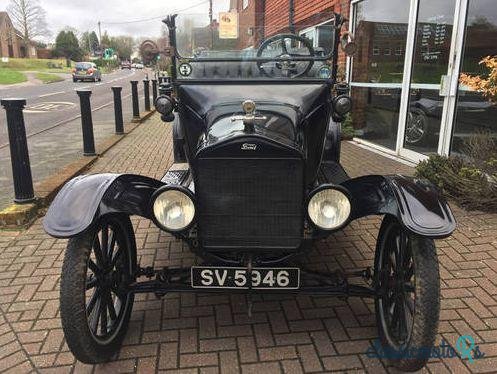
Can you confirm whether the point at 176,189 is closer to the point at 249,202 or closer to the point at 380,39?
the point at 249,202

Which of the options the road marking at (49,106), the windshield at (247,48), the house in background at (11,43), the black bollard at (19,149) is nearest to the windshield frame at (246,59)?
the windshield at (247,48)

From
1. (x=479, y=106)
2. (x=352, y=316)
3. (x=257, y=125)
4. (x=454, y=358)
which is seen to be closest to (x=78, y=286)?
(x=257, y=125)

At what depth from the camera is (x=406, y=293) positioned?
2508 millimetres

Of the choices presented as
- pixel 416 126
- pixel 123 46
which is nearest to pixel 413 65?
pixel 416 126

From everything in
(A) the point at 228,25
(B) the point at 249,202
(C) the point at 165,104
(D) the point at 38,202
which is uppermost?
(A) the point at 228,25

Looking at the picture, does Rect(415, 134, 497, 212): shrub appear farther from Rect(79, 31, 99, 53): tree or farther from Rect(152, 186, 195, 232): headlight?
Rect(79, 31, 99, 53): tree

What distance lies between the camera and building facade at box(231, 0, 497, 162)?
5.75 m

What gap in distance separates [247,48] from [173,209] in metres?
1.99

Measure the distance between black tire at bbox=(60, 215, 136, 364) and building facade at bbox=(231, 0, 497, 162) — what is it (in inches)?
87.7

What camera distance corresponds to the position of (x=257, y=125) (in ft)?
8.98

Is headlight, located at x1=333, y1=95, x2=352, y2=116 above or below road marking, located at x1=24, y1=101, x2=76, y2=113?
above

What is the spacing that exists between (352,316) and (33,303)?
2.15 meters

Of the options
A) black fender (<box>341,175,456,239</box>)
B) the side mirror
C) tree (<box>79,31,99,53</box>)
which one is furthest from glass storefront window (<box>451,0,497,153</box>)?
tree (<box>79,31,99,53</box>)

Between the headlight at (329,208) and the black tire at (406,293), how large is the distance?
0.35 metres
